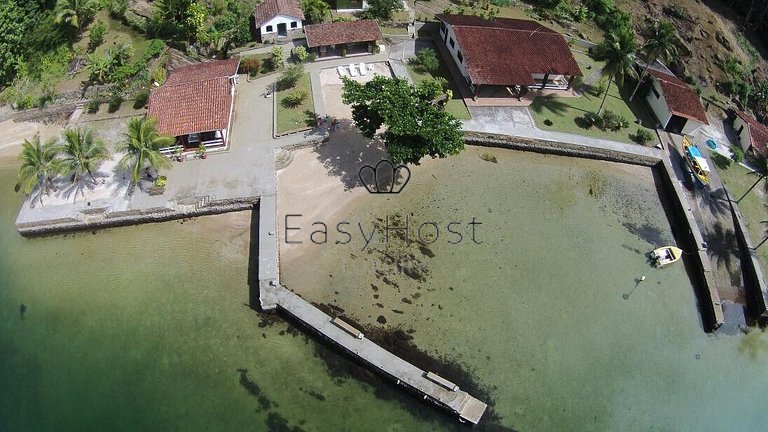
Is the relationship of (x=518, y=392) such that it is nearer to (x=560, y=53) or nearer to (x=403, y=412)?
(x=403, y=412)

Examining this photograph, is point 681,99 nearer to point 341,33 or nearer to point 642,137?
point 642,137

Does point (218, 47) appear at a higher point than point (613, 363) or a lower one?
higher

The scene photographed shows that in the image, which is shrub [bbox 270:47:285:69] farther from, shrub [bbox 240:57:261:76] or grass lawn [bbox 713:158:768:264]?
grass lawn [bbox 713:158:768:264]

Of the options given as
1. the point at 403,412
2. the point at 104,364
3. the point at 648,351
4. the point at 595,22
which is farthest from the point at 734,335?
the point at 104,364

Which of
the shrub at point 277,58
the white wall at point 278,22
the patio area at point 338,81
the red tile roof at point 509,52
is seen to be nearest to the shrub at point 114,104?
the shrub at point 277,58

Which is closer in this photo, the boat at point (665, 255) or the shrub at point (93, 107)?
the boat at point (665, 255)

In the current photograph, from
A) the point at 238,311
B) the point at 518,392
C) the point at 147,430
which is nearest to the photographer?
the point at 147,430

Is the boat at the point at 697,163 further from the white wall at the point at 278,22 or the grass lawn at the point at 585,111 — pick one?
the white wall at the point at 278,22
